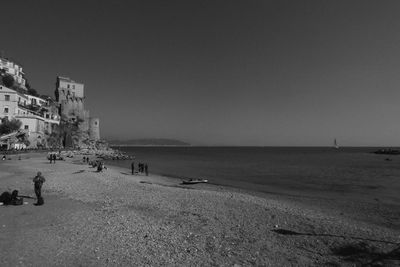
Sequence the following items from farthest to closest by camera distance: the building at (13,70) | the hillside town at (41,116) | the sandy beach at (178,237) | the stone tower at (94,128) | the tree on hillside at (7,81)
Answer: the stone tower at (94,128)
the building at (13,70)
the tree on hillside at (7,81)
the hillside town at (41,116)
the sandy beach at (178,237)

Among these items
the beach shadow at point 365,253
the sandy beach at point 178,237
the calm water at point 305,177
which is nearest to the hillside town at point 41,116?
Answer: the calm water at point 305,177

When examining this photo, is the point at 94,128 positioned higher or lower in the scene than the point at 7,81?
lower

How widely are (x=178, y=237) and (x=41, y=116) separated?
97.8m

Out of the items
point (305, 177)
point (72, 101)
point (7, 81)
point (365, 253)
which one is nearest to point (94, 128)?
point (72, 101)

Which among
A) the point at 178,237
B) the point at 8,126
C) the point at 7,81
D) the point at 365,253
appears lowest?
the point at 365,253

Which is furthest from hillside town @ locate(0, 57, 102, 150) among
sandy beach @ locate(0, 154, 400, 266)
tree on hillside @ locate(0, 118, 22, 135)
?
sandy beach @ locate(0, 154, 400, 266)

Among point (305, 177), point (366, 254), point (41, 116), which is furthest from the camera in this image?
point (41, 116)

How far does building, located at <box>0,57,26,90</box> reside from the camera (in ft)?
324

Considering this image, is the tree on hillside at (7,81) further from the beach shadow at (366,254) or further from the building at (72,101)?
the beach shadow at (366,254)

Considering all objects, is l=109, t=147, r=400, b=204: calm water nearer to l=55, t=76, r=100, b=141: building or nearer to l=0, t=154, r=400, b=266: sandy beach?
l=0, t=154, r=400, b=266: sandy beach

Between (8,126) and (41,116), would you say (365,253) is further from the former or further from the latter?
(41,116)

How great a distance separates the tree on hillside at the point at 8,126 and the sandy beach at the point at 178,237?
197ft

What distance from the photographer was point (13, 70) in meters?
103

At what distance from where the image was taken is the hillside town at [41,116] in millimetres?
71250
